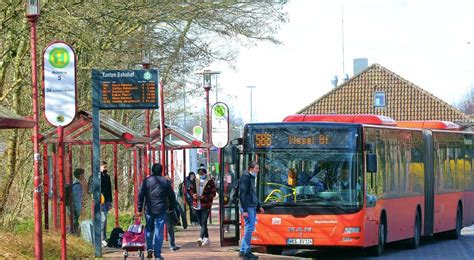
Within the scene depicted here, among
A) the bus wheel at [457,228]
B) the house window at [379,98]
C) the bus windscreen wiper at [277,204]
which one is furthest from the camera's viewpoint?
the house window at [379,98]

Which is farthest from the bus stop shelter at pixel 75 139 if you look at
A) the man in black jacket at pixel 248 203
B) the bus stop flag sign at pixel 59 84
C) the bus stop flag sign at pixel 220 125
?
the bus stop flag sign at pixel 220 125

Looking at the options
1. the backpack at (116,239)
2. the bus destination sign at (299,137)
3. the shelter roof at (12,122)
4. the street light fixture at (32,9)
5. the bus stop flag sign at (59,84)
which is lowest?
the backpack at (116,239)

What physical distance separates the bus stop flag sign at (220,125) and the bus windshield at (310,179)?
883 centimetres

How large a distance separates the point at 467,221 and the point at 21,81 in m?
14.1

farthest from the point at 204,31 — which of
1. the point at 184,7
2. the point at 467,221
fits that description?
the point at 467,221

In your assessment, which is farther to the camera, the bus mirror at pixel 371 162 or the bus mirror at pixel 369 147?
the bus mirror at pixel 369 147

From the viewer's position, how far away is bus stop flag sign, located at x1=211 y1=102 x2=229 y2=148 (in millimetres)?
30000

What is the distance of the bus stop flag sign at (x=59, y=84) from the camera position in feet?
53.4

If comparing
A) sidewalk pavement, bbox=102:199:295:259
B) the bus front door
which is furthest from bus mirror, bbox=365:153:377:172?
the bus front door

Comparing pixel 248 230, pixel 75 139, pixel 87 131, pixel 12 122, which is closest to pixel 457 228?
pixel 248 230

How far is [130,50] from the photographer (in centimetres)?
2717

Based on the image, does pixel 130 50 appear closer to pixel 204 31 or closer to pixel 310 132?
pixel 204 31

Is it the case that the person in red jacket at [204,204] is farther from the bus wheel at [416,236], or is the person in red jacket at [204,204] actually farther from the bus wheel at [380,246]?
the bus wheel at [416,236]

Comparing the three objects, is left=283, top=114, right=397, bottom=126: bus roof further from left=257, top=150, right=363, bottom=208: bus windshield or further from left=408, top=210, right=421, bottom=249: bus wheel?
left=408, top=210, right=421, bottom=249: bus wheel
